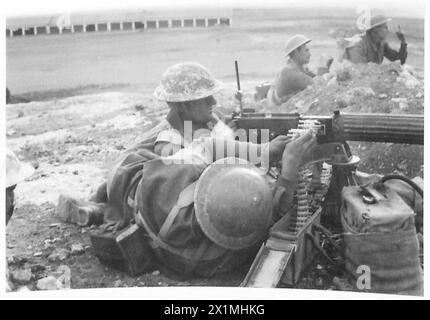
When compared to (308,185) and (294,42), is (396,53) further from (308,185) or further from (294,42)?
(308,185)

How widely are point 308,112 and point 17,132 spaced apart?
3.50 meters

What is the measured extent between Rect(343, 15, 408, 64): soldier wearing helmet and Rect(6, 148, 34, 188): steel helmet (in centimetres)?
405

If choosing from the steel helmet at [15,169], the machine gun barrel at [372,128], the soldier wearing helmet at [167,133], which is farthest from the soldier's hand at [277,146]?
the steel helmet at [15,169]

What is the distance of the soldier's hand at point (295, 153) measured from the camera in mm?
6020

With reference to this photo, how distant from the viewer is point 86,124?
278 inches

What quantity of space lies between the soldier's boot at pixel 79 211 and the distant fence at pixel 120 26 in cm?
186

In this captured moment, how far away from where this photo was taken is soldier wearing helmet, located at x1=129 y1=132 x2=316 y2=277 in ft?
18.9

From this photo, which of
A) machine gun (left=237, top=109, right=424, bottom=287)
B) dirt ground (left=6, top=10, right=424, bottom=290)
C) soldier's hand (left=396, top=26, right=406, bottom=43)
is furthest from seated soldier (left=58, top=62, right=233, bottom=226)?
soldier's hand (left=396, top=26, right=406, bottom=43)

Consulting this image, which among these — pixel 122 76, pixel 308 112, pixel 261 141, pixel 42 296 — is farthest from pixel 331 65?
pixel 42 296

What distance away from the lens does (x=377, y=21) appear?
21.9 feet

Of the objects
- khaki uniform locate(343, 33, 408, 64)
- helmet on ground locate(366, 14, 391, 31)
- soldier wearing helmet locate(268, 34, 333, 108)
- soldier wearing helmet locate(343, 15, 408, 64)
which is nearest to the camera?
helmet on ground locate(366, 14, 391, 31)

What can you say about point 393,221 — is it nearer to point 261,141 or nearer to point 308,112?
point 261,141

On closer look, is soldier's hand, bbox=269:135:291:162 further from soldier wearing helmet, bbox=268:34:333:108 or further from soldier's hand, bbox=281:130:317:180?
soldier wearing helmet, bbox=268:34:333:108

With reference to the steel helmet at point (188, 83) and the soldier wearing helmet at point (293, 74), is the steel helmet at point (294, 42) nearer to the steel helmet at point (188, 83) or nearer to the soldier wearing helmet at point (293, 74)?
the soldier wearing helmet at point (293, 74)
